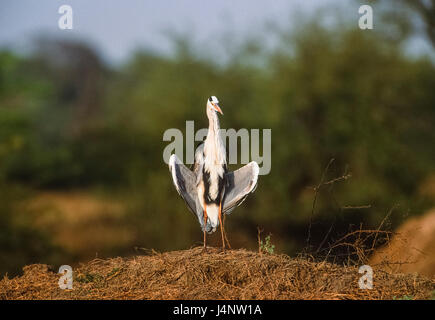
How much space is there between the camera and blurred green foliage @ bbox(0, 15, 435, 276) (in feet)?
69.3

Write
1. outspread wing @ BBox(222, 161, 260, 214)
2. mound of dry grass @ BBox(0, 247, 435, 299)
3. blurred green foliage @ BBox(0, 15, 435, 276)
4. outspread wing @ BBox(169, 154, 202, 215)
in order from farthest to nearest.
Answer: blurred green foliage @ BBox(0, 15, 435, 276) < outspread wing @ BBox(222, 161, 260, 214) < outspread wing @ BBox(169, 154, 202, 215) < mound of dry grass @ BBox(0, 247, 435, 299)

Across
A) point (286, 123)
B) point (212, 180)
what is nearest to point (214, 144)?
point (212, 180)

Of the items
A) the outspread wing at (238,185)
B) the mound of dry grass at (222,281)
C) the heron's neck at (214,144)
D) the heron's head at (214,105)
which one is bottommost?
the mound of dry grass at (222,281)

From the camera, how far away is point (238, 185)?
8539 mm

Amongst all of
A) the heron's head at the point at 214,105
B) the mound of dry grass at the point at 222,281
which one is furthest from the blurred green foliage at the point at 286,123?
the mound of dry grass at the point at 222,281

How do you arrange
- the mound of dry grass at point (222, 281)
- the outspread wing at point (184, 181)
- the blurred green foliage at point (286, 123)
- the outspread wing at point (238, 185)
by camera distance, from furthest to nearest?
the blurred green foliage at point (286, 123)
the outspread wing at point (238, 185)
the outspread wing at point (184, 181)
the mound of dry grass at point (222, 281)

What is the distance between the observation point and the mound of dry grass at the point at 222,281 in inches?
230

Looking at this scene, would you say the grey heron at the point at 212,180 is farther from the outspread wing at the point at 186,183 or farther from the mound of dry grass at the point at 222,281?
the mound of dry grass at the point at 222,281

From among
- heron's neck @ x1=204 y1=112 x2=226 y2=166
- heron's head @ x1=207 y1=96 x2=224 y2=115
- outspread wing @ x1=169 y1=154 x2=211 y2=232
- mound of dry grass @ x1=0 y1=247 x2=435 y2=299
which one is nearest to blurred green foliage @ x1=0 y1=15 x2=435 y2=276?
outspread wing @ x1=169 y1=154 x2=211 y2=232

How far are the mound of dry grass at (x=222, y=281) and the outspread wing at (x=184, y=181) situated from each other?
1.73 metres

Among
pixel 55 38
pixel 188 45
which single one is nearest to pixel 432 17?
pixel 188 45

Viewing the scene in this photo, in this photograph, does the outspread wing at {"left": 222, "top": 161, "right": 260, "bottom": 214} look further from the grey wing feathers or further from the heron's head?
the heron's head
